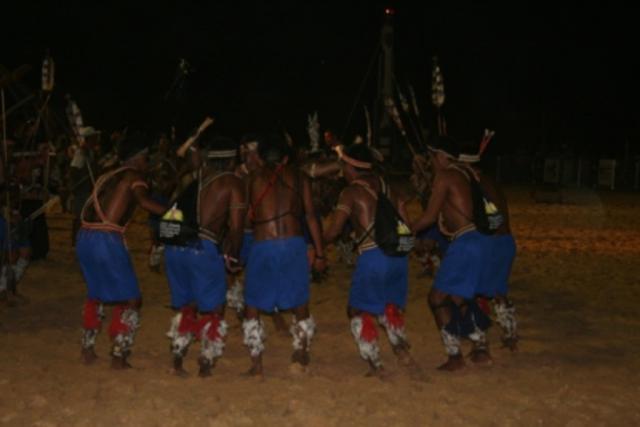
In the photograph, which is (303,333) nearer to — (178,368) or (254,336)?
(254,336)

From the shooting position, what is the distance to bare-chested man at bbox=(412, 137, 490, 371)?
24.5 ft

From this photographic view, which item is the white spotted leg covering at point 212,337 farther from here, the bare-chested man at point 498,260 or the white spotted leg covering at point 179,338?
the bare-chested man at point 498,260

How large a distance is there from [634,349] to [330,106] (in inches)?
1830

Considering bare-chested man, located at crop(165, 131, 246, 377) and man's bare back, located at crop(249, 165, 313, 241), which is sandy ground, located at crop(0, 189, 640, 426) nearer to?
bare-chested man, located at crop(165, 131, 246, 377)

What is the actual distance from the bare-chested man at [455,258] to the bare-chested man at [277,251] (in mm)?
1003

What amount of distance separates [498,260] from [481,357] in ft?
3.00

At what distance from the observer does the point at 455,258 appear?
295 inches

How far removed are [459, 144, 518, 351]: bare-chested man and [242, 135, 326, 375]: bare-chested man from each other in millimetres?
1568

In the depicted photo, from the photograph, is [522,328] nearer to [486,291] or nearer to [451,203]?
[486,291]

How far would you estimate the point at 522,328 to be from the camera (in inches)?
376

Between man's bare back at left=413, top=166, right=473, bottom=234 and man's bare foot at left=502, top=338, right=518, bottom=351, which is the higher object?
man's bare back at left=413, top=166, right=473, bottom=234

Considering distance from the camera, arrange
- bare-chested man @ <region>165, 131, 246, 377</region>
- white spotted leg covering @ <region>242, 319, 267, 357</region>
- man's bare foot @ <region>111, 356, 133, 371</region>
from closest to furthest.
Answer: bare-chested man @ <region>165, 131, 246, 377</region> → white spotted leg covering @ <region>242, 319, 267, 357</region> → man's bare foot @ <region>111, 356, 133, 371</region>

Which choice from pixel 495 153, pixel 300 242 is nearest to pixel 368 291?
pixel 300 242

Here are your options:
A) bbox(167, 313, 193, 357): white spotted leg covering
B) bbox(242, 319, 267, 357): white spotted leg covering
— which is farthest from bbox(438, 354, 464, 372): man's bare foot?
bbox(167, 313, 193, 357): white spotted leg covering
